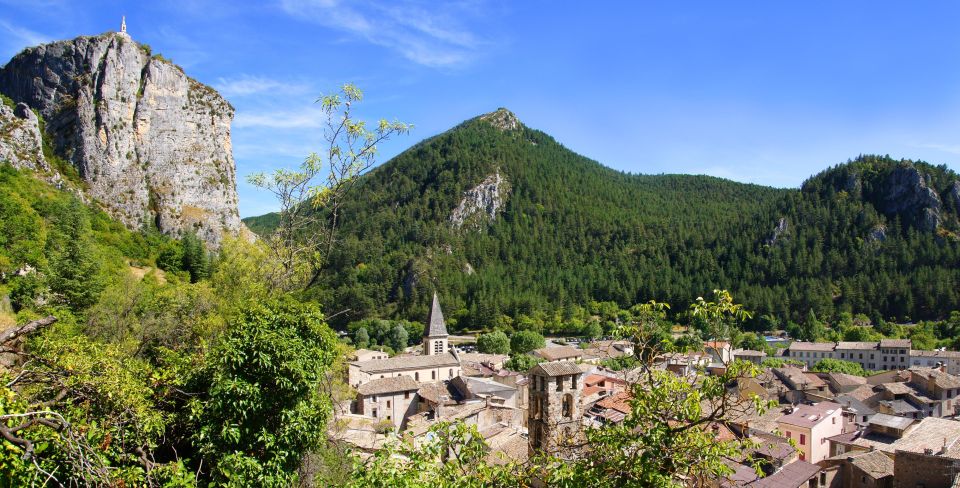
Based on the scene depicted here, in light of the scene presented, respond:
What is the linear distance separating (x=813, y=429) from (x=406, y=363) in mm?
33356

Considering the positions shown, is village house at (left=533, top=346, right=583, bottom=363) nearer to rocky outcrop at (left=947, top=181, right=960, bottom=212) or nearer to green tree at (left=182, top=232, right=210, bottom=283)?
green tree at (left=182, top=232, right=210, bottom=283)

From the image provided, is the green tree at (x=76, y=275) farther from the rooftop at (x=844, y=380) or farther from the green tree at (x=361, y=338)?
the rooftop at (x=844, y=380)

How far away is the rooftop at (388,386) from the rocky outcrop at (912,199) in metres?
128

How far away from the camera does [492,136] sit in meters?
191

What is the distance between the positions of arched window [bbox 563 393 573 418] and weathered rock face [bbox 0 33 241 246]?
174 ft

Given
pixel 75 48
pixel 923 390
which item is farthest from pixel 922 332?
pixel 75 48

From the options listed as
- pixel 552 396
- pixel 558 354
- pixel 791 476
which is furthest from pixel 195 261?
pixel 791 476

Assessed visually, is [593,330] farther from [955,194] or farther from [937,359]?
[955,194]

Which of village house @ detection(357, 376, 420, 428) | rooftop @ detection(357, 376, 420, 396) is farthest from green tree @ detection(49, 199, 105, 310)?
rooftop @ detection(357, 376, 420, 396)

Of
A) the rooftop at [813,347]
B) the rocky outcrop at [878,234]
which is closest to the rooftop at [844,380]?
the rooftop at [813,347]

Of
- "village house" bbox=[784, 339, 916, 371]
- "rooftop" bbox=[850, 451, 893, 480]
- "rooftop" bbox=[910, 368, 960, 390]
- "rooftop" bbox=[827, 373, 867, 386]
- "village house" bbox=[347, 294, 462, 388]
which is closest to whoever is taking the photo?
"rooftop" bbox=[850, 451, 893, 480]

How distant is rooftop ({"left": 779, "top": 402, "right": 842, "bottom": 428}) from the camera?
3039 cm

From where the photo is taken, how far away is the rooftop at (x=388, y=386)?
129 feet

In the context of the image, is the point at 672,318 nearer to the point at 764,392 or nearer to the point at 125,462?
the point at 764,392
